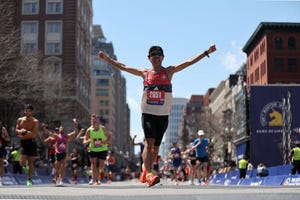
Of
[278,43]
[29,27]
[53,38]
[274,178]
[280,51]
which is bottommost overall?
[274,178]

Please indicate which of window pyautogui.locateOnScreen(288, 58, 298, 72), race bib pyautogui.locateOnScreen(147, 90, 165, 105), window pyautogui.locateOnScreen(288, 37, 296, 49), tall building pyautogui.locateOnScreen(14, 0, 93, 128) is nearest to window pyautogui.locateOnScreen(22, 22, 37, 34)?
tall building pyautogui.locateOnScreen(14, 0, 93, 128)

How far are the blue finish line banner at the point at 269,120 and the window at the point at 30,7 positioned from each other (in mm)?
41630

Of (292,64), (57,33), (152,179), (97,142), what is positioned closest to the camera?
(152,179)

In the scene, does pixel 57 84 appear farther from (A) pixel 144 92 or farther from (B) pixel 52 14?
(A) pixel 144 92

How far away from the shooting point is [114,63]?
29.0ft

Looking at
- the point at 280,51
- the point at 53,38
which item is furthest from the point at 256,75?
the point at 53,38

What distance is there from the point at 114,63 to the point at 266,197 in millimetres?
3881

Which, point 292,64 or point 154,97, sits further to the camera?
point 292,64

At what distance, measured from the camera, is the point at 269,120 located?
139ft

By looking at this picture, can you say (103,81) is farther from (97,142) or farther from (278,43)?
(97,142)

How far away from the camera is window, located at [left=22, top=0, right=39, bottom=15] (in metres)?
73.8

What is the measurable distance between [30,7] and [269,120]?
143 feet

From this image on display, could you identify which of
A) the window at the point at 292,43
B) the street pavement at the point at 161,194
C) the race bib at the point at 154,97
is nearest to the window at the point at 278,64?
the window at the point at 292,43

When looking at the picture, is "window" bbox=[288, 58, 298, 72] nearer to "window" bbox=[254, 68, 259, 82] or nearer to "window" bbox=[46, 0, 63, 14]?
"window" bbox=[254, 68, 259, 82]
